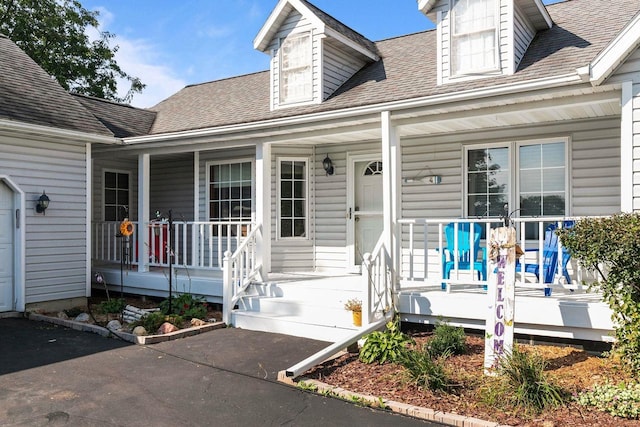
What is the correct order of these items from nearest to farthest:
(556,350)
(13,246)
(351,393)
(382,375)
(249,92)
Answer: (351,393)
(382,375)
(556,350)
(13,246)
(249,92)

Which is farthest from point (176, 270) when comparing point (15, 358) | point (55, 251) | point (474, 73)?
point (474, 73)

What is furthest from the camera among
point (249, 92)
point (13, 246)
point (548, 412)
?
point (249, 92)

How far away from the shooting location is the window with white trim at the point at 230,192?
9.95 meters

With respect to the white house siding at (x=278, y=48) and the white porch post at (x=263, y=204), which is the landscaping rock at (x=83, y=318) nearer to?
the white porch post at (x=263, y=204)

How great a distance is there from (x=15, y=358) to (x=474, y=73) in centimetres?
698

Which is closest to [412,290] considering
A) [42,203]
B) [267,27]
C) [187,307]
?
[187,307]

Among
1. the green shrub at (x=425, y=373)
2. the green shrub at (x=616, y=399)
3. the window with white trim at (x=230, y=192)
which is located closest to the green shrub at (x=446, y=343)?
the green shrub at (x=425, y=373)

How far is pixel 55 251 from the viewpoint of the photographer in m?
8.76

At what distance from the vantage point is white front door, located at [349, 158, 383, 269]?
358 inches

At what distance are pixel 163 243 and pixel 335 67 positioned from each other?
4762 millimetres

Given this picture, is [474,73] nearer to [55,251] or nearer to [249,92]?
[249,92]

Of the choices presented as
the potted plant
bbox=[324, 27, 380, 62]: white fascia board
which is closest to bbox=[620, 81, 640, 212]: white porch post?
the potted plant

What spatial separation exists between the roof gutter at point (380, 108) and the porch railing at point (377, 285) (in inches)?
72.2

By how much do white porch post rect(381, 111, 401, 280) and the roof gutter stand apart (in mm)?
285
